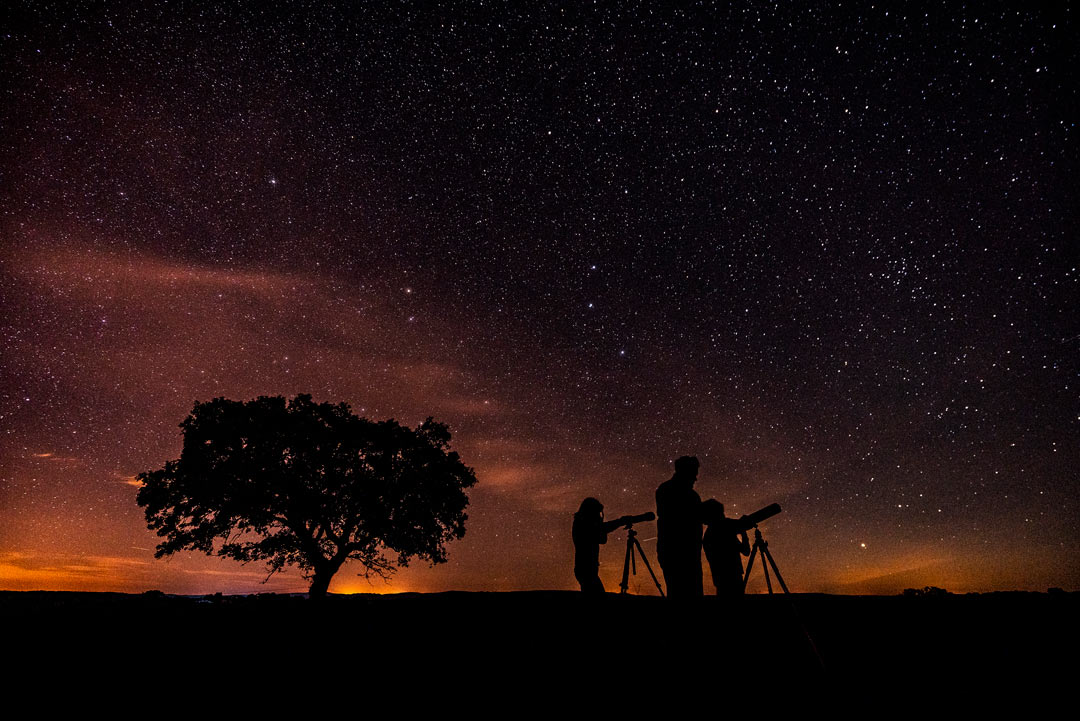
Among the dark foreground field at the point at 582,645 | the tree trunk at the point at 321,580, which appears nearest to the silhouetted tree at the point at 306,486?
the tree trunk at the point at 321,580

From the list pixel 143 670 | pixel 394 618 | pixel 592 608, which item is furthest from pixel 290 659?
pixel 592 608

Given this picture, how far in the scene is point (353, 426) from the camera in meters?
19.8

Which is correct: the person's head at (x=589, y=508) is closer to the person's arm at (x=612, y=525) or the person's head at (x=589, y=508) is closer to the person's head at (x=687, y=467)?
the person's arm at (x=612, y=525)

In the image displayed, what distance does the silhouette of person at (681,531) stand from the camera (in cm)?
634

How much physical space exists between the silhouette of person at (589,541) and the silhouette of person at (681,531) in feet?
6.49

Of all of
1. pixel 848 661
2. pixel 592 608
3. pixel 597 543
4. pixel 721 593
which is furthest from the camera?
pixel 597 543

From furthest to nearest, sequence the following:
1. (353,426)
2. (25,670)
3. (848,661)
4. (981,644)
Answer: (353,426), (981,644), (848,661), (25,670)

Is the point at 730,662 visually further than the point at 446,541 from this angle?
No

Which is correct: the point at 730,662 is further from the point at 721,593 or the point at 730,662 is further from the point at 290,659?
the point at 290,659

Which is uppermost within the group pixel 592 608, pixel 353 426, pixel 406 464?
pixel 353 426

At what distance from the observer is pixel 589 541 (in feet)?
27.4

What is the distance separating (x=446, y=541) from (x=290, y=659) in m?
16.2

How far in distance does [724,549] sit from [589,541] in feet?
7.64

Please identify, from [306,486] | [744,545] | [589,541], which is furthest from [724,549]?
[306,486]
